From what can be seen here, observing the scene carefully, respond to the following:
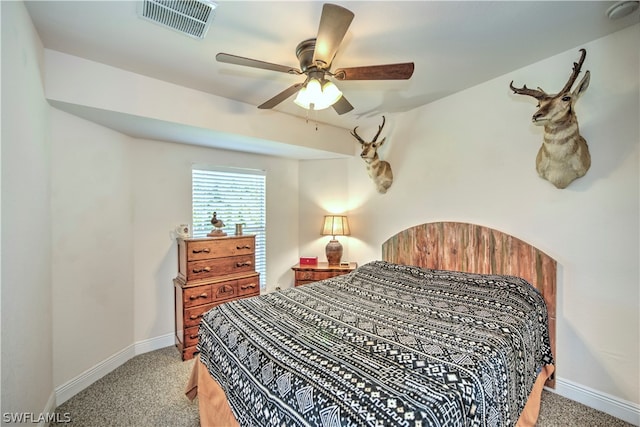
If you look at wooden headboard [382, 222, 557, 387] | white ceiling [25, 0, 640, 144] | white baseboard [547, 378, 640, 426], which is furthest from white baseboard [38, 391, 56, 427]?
white baseboard [547, 378, 640, 426]

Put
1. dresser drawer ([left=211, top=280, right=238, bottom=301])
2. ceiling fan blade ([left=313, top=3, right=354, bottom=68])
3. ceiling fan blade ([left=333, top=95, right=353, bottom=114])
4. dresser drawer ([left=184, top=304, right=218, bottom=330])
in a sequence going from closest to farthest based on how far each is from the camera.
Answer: ceiling fan blade ([left=313, top=3, right=354, bottom=68]), ceiling fan blade ([left=333, top=95, right=353, bottom=114]), dresser drawer ([left=184, top=304, right=218, bottom=330]), dresser drawer ([left=211, top=280, right=238, bottom=301])

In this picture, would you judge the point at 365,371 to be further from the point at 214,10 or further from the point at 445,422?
the point at 214,10

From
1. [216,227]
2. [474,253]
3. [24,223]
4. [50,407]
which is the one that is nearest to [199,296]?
[216,227]

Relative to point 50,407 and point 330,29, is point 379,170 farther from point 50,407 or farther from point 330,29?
point 50,407

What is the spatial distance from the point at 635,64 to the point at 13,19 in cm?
379

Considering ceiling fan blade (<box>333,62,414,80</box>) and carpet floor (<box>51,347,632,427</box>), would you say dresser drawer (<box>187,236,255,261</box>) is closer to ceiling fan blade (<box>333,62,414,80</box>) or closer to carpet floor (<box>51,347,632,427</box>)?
carpet floor (<box>51,347,632,427</box>)

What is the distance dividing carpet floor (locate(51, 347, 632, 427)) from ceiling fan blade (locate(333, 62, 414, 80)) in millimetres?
2574

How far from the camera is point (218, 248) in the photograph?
10.2ft

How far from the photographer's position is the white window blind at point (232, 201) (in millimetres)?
3432

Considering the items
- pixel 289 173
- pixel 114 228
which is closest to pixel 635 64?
pixel 289 173

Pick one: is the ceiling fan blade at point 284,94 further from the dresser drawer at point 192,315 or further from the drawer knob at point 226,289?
the dresser drawer at point 192,315

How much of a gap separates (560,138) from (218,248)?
10.6 feet

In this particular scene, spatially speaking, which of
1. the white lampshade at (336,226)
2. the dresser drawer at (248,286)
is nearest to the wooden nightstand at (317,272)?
the white lampshade at (336,226)

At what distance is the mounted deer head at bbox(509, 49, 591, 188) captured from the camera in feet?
5.97
